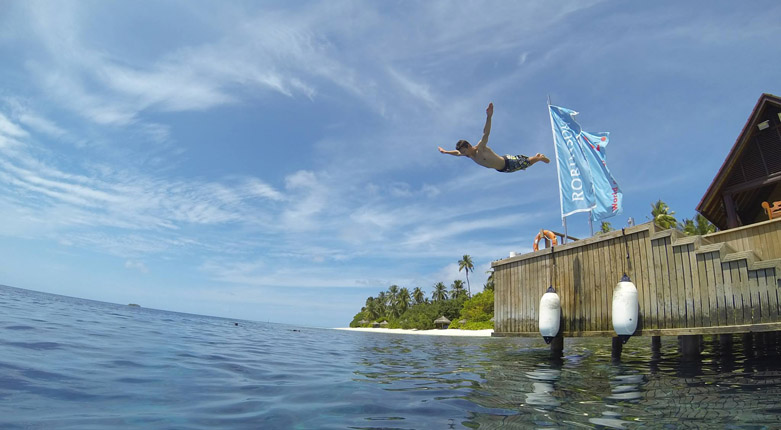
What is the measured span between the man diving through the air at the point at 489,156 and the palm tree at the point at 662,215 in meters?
39.4

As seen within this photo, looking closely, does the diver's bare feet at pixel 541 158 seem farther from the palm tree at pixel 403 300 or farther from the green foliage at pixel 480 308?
the palm tree at pixel 403 300

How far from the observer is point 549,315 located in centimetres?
1029

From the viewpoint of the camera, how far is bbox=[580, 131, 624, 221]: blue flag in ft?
39.6

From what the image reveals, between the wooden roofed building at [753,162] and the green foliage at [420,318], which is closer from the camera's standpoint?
the wooden roofed building at [753,162]

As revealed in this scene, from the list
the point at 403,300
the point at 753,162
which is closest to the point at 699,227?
the point at 753,162

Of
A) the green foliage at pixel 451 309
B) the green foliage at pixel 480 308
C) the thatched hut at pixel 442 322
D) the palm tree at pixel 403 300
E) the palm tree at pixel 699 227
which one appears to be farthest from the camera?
the palm tree at pixel 403 300

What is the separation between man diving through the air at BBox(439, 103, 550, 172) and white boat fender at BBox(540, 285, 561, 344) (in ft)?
11.8

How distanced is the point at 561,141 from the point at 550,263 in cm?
451

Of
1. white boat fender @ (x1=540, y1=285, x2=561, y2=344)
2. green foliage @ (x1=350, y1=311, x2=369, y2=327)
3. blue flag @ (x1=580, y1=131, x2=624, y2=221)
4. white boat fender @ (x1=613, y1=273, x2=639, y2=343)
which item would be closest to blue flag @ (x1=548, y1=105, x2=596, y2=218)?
blue flag @ (x1=580, y1=131, x2=624, y2=221)

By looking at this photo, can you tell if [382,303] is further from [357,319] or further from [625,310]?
[625,310]

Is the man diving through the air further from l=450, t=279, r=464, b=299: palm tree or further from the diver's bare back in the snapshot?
l=450, t=279, r=464, b=299: palm tree

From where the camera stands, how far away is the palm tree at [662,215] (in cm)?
4241

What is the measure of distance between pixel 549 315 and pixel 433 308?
194 ft

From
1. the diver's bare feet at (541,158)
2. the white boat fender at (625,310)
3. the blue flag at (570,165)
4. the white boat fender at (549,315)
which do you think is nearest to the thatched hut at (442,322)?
the blue flag at (570,165)
